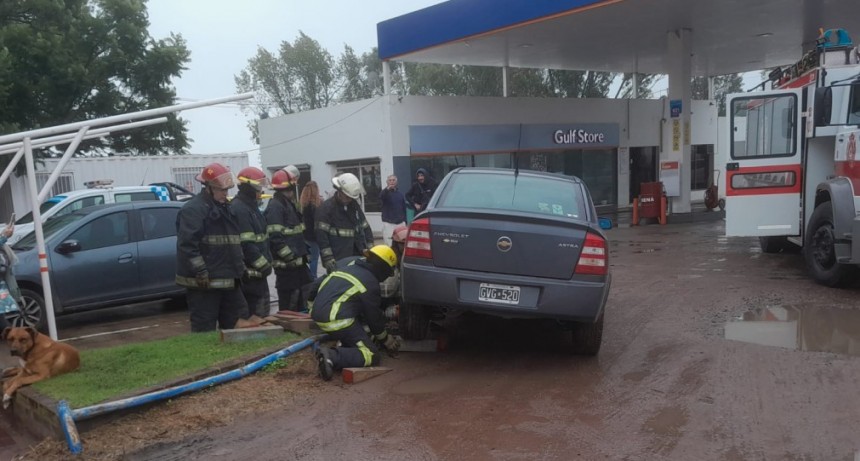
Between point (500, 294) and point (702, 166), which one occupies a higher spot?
point (702, 166)

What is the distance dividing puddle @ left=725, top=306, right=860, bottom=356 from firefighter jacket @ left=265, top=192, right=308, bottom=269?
14.6 ft

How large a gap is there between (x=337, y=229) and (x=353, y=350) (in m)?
2.24

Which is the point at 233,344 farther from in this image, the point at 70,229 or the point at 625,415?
the point at 70,229

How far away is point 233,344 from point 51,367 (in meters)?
1.40

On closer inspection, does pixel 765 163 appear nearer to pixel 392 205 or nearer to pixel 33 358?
pixel 392 205

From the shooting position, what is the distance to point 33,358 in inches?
202

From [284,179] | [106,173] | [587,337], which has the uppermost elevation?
[106,173]

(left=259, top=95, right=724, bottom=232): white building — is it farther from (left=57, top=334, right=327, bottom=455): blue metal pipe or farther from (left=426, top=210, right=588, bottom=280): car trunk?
(left=57, top=334, right=327, bottom=455): blue metal pipe

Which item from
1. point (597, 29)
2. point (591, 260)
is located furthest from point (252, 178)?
point (597, 29)

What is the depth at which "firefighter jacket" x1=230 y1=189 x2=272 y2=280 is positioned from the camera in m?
6.21

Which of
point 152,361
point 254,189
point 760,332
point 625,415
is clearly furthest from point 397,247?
point 760,332

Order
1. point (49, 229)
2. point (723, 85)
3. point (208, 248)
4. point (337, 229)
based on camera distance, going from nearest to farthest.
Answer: point (208, 248) < point (337, 229) < point (49, 229) < point (723, 85)

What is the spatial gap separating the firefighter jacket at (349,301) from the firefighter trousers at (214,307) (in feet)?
3.91

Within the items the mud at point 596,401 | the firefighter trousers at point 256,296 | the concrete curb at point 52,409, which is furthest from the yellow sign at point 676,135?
the concrete curb at point 52,409
